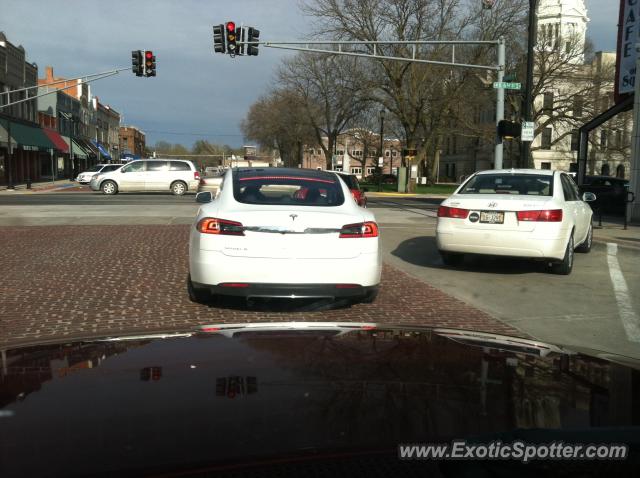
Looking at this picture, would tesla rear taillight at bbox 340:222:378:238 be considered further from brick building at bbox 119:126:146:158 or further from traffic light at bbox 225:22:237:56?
brick building at bbox 119:126:146:158

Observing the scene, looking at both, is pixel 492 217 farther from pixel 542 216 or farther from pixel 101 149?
pixel 101 149

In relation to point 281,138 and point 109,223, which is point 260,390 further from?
point 281,138

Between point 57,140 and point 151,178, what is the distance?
28.7 m

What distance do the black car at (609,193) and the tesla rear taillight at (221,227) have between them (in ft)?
64.2

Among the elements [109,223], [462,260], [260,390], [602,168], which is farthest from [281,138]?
[260,390]

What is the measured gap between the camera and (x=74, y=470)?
1.58 meters

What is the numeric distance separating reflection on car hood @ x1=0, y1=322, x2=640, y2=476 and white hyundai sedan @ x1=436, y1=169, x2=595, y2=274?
6134mm

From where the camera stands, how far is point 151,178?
3158cm

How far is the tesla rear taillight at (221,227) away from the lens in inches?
239

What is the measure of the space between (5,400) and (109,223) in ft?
47.4

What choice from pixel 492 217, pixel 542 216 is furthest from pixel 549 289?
pixel 492 217

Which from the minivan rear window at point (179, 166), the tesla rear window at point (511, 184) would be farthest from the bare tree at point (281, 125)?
the tesla rear window at point (511, 184)

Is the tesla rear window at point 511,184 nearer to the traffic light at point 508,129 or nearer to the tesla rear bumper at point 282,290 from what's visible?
the tesla rear bumper at point 282,290

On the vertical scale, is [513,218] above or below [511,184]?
below
